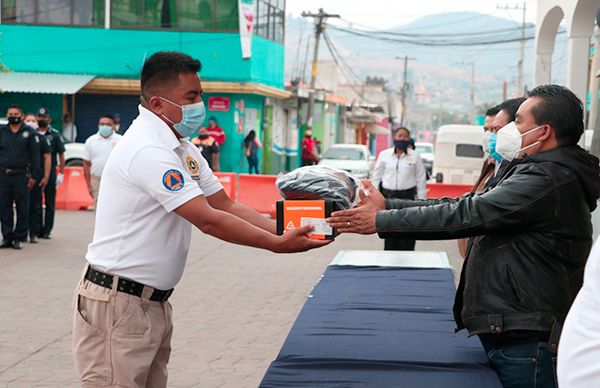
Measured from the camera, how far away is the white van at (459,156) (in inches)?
1194

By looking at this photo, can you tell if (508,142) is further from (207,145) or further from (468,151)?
(468,151)

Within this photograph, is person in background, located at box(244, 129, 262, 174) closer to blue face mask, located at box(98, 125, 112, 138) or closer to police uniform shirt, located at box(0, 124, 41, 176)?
→ blue face mask, located at box(98, 125, 112, 138)

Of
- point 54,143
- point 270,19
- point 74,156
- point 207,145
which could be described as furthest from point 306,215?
point 270,19

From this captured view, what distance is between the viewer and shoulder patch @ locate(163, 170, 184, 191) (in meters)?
4.14

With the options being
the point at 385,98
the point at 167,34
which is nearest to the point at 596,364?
the point at 167,34

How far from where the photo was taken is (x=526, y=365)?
4148 millimetres

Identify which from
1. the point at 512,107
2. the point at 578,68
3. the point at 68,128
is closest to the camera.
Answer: the point at 512,107

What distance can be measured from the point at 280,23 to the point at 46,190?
83.0ft

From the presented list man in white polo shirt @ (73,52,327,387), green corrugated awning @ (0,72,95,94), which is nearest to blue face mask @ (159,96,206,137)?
man in white polo shirt @ (73,52,327,387)

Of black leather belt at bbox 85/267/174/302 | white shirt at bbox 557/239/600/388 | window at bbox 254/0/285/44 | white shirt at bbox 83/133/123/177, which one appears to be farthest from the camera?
window at bbox 254/0/285/44

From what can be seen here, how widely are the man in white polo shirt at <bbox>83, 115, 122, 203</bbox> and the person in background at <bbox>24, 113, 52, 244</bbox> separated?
2.33 ft

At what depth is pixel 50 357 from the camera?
8.07 m

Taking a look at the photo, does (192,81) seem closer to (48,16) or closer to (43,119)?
(43,119)

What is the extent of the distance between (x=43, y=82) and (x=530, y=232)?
101 feet
